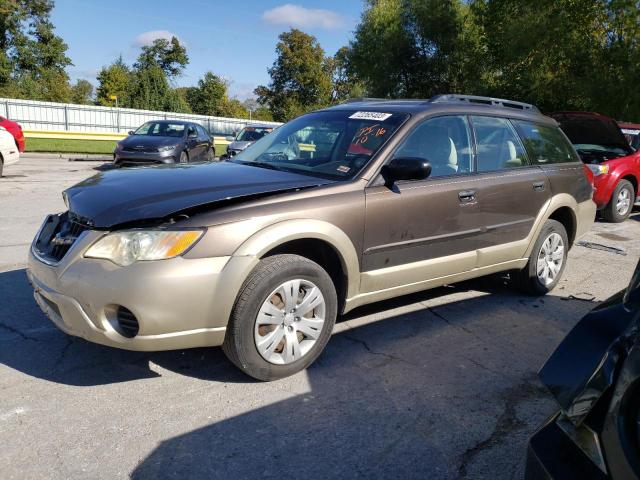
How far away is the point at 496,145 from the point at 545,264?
4.37 ft

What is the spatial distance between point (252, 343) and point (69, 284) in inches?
41.1

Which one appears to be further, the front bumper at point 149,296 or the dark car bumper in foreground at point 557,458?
the front bumper at point 149,296

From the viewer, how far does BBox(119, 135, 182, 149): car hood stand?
1417 centimetres

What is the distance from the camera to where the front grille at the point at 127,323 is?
2973 millimetres

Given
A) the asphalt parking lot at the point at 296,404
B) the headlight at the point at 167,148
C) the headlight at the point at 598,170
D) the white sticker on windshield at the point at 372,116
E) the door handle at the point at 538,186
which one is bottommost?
the asphalt parking lot at the point at 296,404

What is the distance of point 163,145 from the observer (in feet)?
46.8

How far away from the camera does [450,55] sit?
2797 centimetres

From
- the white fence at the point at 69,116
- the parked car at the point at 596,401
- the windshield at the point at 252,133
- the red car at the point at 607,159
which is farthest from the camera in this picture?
the white fence at the point at 69,116

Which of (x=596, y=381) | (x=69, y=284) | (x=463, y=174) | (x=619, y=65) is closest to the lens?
(x=596, y=381)

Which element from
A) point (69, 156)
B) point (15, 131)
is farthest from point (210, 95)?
point (15, 131)

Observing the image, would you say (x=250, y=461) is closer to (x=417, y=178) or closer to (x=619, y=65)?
(x=417, y=178)

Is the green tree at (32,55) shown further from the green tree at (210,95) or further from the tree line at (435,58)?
Result: the green tree at (210,95)

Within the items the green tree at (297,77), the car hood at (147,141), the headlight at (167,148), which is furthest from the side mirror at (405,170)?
the green tree at (297,77)

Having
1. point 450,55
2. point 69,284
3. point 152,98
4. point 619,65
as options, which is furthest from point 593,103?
point 152,98
